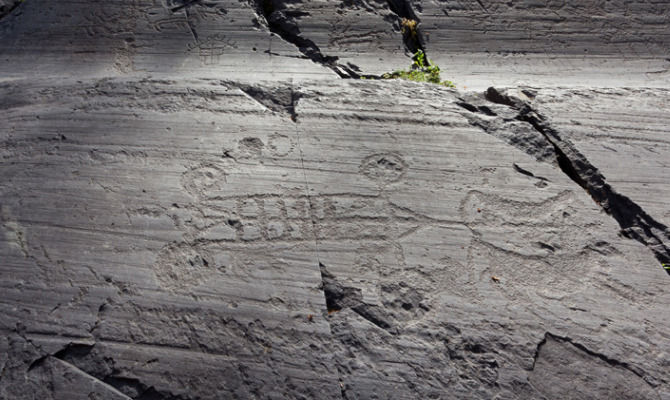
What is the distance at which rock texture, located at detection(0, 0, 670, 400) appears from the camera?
1648 millimetres

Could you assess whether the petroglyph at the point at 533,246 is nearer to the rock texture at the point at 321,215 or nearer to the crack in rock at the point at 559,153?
the rock texture at the point at 321,215

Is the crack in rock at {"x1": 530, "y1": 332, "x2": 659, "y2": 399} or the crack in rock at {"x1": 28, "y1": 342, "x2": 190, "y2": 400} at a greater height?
the crack in rock at {"x1": 530, "y1": 332, "x2": 659, "y2": 399}

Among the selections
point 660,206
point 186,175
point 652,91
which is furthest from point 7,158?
point 652,91

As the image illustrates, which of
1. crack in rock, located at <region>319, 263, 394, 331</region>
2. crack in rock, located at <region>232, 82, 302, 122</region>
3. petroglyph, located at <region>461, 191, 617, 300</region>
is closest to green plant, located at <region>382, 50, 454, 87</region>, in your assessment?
crack in rock, located at <region>232, 82, 302, 122</region>

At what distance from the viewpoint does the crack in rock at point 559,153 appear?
207 cm

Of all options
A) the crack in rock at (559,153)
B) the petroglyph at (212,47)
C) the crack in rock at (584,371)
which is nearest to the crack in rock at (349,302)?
the crack in rock at (584,371)

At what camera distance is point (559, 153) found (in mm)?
2357

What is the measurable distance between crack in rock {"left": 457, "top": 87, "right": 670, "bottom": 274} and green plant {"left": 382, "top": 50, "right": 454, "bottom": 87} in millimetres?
351

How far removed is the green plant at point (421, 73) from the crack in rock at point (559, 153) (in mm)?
351

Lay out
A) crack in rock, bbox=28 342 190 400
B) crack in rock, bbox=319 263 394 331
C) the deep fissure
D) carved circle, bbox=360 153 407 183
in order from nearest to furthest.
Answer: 1. crack in rock, bbox=28 342 190 400
2. crack in rock, bbox=319 263 394 331
3. the deep fissure
4. carved circle, bbox=360 153 407 183

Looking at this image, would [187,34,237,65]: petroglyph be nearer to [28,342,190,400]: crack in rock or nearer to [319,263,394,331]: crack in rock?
[319,263,394,331]: crack in rock

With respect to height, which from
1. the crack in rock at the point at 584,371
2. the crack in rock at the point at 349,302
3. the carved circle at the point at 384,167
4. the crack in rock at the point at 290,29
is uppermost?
the crack in rock at the point at 290,29

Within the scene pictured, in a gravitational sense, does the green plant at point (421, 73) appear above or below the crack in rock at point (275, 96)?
above

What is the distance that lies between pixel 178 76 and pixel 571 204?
7.84 ft
